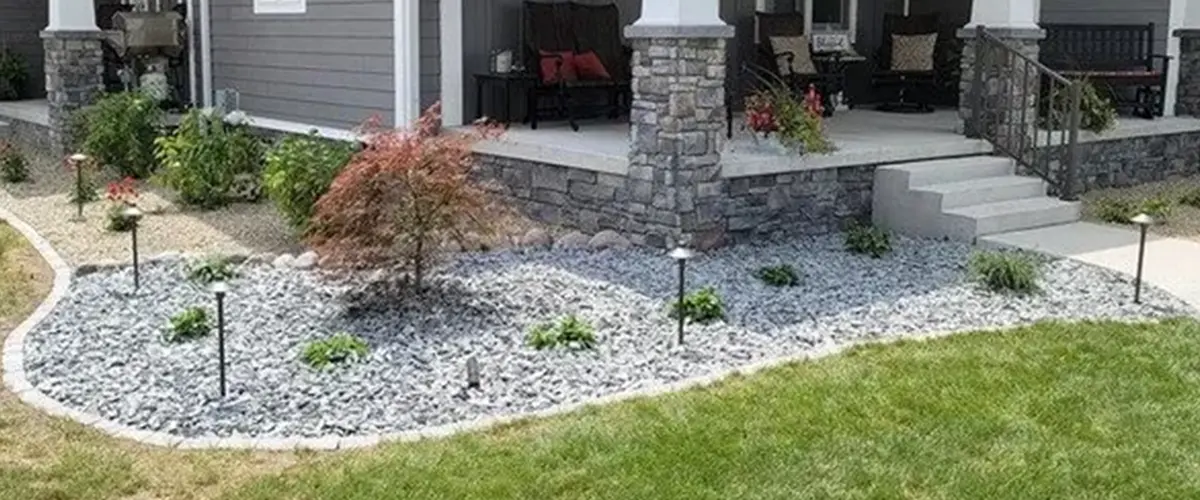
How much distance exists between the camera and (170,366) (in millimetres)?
5480

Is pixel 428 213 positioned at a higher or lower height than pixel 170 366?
higher

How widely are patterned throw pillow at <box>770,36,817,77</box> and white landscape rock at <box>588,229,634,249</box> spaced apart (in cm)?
318

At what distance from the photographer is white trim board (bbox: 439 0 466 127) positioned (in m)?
9.16

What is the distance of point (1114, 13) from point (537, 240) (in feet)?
21.7

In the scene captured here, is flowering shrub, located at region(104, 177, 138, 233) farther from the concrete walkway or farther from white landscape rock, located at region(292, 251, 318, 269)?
the concrete walkway

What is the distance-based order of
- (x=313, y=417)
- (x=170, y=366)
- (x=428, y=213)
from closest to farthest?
1. (x=313, y=417)
2. (x=170, y=366)
3. (x=428, y=213)

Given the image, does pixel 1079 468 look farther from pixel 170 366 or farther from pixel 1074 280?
pixel 170 366

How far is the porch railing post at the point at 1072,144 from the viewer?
8.61 metres

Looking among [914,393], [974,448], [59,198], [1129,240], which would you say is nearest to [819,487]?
[974,448]

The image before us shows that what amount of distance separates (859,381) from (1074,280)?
93.3 inches

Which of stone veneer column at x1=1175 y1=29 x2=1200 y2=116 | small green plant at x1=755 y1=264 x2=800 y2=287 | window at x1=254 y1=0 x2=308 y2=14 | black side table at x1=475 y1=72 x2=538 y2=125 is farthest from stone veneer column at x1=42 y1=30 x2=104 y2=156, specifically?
stone veneer column at x1=1175 y1=29 x2=1200 y2=116

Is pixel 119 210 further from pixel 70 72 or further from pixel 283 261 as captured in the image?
pixel 70 72

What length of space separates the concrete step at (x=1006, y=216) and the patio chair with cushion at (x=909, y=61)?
300 cm

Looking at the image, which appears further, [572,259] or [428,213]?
[572,259]
